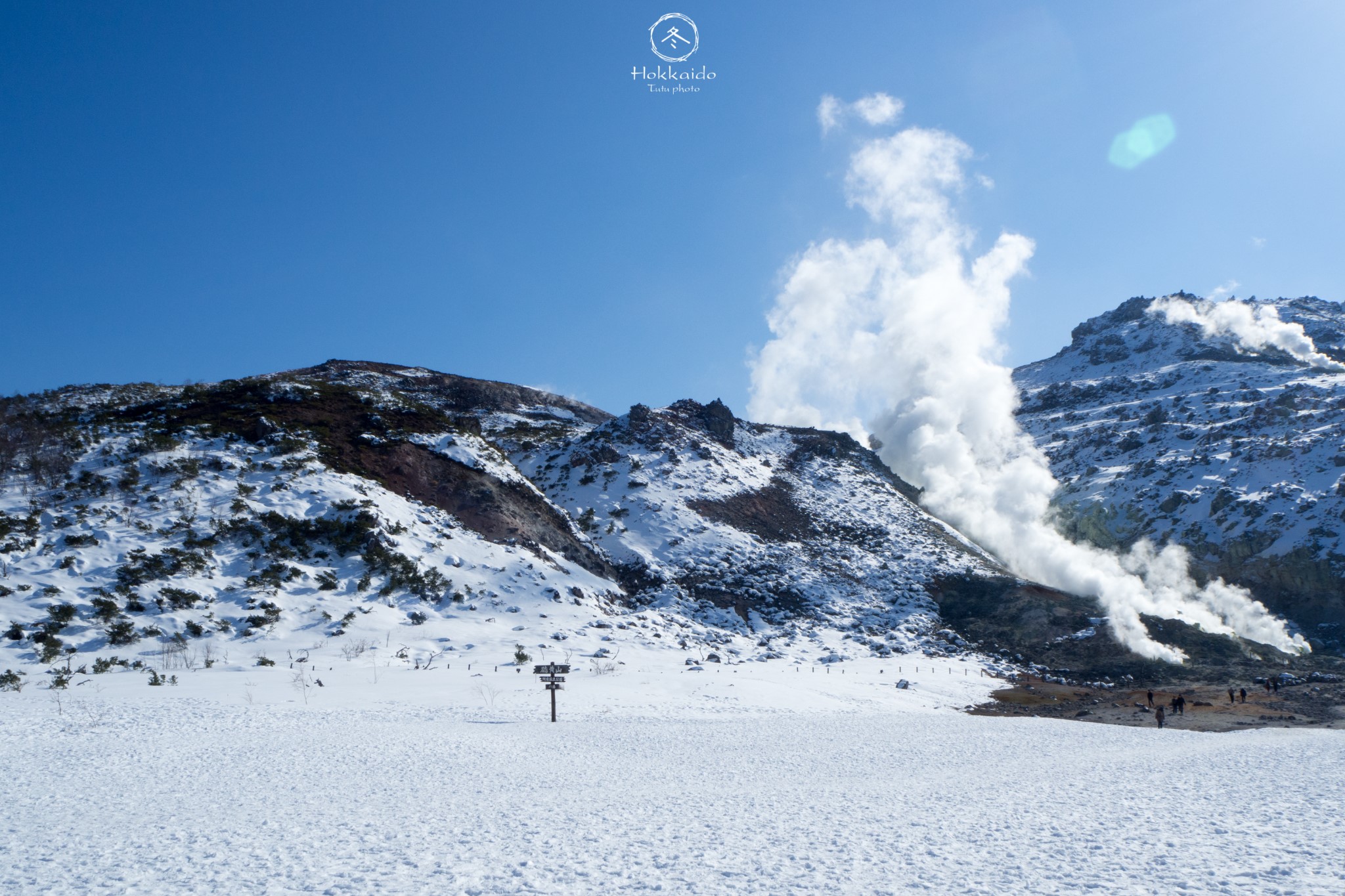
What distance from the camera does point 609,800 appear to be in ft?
41.7

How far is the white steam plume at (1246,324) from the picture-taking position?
391 ft

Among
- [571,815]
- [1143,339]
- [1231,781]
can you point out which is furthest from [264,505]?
[1143,339]

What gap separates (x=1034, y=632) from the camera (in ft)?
149

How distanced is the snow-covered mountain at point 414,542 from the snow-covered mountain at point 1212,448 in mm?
27823

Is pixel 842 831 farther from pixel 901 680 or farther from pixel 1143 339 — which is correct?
pixel 1143 339

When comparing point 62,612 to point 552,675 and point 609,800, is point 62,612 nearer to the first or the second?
point 552,675

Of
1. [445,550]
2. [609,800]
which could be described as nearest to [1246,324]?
[445,550]

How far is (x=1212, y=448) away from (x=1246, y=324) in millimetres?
60086

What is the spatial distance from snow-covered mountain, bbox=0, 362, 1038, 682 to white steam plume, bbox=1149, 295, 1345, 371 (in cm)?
9474

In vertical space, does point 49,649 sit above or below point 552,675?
above

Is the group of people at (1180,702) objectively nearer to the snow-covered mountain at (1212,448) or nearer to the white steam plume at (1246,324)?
the snow-covered mountain at (1212,448)

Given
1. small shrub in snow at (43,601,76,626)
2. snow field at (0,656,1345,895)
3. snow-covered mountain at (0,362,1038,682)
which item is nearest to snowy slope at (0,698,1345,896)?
snow field at (0,656,1345,895)

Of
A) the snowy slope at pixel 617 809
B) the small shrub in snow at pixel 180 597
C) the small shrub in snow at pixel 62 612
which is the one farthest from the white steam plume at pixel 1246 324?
Result: the small shrub in snow at pixel 62 612

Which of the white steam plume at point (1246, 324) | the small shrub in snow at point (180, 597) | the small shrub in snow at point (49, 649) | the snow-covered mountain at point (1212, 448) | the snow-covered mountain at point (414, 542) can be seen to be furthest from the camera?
the white steam plume at point (1246, 324)
